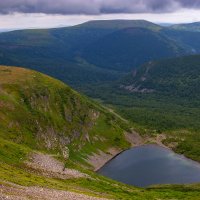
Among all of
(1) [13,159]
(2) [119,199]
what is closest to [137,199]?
(2) [119,199]

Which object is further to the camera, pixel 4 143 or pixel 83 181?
pixel 4 143

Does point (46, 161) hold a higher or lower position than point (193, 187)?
higher

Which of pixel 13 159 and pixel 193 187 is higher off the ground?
pixel 13 159

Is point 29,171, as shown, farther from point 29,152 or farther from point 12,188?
point 12,188

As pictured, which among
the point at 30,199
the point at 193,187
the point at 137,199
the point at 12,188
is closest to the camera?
the point at 30,199

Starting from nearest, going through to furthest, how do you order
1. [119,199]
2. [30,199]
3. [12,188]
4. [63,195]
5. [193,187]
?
[30,199] < [12,188] < [63,195] < [119,199] < [193,187]

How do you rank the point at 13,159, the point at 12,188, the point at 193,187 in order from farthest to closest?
the point at 193,187 → the point at 13,159 → the point at 12,188

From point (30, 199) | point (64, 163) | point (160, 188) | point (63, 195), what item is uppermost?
point (30, 199)

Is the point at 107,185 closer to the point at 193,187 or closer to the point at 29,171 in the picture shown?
the point at 29,171

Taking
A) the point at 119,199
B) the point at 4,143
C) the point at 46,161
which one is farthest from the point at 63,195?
the point at 4,143
